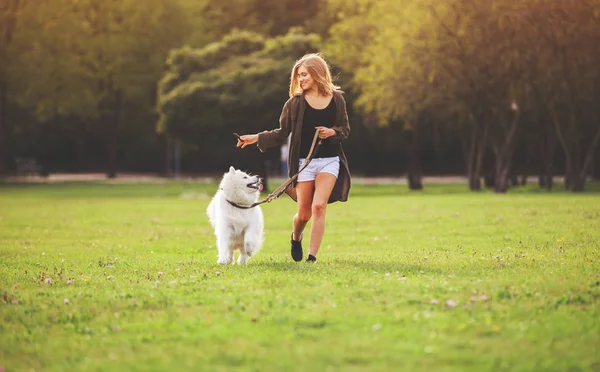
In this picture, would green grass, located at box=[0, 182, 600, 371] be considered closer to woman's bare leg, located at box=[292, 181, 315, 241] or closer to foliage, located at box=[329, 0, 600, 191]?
woman's bare leg, located at box=[292, 181, 315, 241]

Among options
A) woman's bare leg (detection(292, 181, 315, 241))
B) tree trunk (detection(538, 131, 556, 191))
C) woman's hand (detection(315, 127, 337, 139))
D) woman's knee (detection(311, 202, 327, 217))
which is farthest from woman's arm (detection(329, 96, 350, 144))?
tree trunk (detection(538, 131, 556, 191))

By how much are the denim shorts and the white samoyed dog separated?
30.4 inches

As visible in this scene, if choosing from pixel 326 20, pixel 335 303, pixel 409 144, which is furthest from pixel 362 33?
pixel 335 303

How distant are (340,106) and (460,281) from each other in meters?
2.90

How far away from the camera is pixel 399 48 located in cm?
3728

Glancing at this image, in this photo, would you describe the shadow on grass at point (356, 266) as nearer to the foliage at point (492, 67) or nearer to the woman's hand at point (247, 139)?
the woman's hand at point (247, 139)

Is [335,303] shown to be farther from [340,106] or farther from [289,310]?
[340,106]

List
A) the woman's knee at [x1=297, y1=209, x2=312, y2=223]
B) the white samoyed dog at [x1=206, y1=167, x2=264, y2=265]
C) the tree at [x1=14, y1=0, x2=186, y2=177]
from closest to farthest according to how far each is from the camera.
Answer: the woman's knee at [x1=297, y1=209, x2=312, y2=223] < the white samoyed dog at [x1=206, y1=167, x2=264, y2=265] < the tree at [x1=14, y1=0, x2=186, y2=177]

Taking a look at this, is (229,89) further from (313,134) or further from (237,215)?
(313,134)

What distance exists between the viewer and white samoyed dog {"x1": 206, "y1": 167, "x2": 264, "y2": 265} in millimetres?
11578

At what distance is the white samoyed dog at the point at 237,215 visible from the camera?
38.0 feet

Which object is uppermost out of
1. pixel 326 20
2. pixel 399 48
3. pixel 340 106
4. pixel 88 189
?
pixel 326 20

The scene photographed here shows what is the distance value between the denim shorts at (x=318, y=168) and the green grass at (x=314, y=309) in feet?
3.52

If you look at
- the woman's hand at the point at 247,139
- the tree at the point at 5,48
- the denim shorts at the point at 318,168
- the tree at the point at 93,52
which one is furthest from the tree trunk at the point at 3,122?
the denim shorts at the point at 318,168
